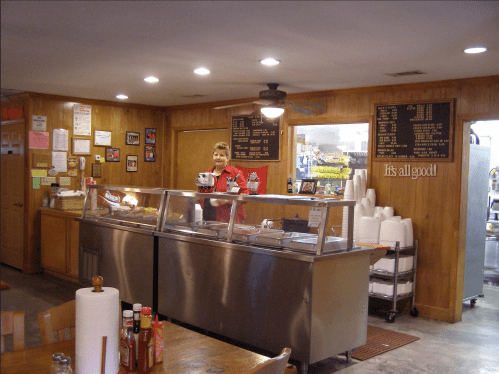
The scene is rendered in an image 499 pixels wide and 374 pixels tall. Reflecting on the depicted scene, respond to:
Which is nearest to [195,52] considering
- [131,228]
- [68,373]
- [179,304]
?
[131,228]

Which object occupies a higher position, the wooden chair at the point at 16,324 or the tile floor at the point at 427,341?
the wooden chair at the point at 16,324

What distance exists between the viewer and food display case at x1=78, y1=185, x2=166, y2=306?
4422mm

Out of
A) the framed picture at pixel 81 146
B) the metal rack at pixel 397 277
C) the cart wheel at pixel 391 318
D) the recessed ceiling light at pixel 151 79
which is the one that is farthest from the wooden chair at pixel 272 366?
the framed picture at pixel 81 146

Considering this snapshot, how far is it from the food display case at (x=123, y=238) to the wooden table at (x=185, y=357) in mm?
2333

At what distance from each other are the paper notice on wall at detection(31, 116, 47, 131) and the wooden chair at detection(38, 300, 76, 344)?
4912mm

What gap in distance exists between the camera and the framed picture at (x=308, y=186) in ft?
19.7

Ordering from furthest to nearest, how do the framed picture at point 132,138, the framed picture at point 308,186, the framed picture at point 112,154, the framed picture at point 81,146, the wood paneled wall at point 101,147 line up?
the framed picture at point 132,138
the framed picture at point 112,154
the framed picture at point 81,146
the wood paneled wall at point 101,147
the framed picture at point 308,186

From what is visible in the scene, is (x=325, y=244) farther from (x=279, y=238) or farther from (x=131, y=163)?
(x=131, y=163)

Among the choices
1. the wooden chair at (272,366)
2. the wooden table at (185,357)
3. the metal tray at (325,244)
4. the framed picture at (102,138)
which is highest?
the framed picture at (102,138)

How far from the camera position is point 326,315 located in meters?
3.32

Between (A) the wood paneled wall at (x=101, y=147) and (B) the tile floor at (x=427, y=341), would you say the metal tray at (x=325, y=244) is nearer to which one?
(B) the tile floor at (x=427, y=341)

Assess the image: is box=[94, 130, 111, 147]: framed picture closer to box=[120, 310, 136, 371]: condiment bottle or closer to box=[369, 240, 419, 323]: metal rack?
box=[369, 240, 419, 323]: metal rack

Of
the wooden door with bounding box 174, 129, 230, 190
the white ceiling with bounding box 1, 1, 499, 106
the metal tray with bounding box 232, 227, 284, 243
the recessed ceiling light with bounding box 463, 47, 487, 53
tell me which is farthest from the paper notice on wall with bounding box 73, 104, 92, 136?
the recessed ceiling light with bounding box 463, 47, 487, 53

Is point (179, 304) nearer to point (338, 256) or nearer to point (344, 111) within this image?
point (338, 256)
